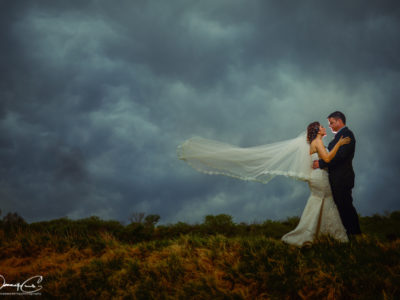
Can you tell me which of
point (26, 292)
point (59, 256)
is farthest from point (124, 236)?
point (26, 292)

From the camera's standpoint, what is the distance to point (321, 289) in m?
5.55

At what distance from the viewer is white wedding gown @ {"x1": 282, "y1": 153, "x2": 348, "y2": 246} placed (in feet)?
24.5

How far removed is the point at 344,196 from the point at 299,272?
2.65 metres

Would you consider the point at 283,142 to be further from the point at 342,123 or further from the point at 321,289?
the point at 321,289

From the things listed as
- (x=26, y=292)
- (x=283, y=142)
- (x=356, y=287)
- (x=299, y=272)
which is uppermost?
(x=283, y=142)

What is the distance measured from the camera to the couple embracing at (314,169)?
24.6ft

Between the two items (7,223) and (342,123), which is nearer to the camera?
(342,123)

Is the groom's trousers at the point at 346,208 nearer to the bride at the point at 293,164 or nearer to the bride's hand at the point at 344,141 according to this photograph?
the bride at the point at 293,164

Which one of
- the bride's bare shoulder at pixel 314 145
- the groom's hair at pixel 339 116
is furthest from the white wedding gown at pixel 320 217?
the groom's hair at pixel 339 116

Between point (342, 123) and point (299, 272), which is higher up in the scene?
point (342, 123)

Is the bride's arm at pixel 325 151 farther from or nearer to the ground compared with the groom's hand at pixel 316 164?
farther from the ground

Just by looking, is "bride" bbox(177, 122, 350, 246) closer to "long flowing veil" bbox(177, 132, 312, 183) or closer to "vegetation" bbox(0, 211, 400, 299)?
"long flowing veil" bbox(177, 132, 312, 183)

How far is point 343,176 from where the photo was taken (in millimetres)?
7520

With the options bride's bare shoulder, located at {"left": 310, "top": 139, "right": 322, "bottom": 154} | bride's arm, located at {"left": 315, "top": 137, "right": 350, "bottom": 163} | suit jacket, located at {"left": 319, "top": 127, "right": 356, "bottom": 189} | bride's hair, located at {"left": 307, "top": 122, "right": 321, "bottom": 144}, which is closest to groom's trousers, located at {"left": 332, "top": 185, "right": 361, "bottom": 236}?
suit jacket, located at {"left": 319, "top": 127, "right": 356, "bottom": 189}
